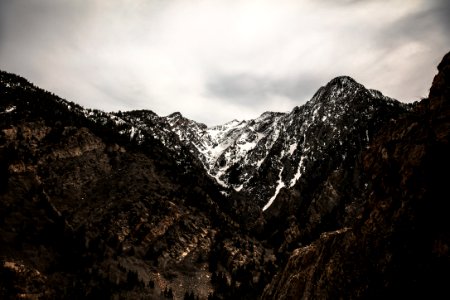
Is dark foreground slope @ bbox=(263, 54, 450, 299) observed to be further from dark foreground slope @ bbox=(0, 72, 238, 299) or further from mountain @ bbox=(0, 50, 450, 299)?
dark foreground slope @ bbox=(0, 72, 238, 299)

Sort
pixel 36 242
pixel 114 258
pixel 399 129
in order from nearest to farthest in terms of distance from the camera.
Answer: pixel 399 129 → pixel 36 242 → pixel 114 258

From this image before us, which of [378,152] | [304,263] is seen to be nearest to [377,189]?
[378,152]

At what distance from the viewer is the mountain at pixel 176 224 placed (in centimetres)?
2300

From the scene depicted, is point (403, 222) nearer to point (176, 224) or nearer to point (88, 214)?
point (88, 214)

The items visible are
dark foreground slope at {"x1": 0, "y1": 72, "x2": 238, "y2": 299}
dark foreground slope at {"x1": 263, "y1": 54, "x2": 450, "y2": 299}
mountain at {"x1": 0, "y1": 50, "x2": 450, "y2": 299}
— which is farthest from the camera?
dark foreground slope at {"x1": 0, "y1": 72, "x2": 238, "y2": 299}

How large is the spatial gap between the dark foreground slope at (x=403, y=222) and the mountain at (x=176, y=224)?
0.28ft

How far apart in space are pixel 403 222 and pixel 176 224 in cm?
13854

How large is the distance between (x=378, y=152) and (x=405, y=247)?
1009 centimetres

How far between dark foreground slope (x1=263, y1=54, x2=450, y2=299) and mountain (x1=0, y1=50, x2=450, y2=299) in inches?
3.3

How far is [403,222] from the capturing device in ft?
76.4

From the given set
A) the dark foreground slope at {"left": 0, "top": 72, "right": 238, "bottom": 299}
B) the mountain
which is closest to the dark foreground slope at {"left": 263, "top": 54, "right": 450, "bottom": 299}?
the mountain

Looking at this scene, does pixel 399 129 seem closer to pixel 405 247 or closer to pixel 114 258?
pixel 405 247

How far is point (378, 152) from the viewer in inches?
1203

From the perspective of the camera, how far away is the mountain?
23000 mm
